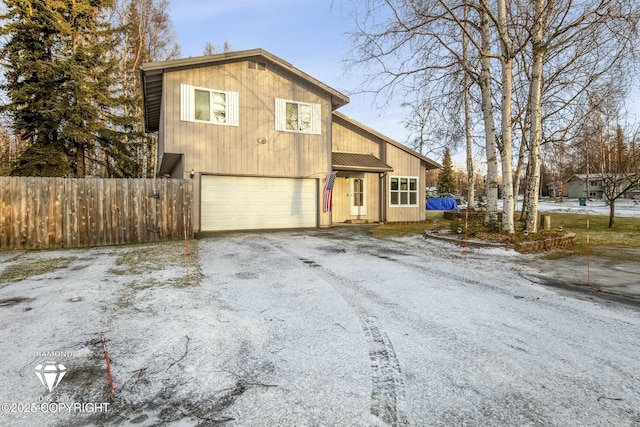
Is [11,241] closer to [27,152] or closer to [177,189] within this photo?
[177,189]

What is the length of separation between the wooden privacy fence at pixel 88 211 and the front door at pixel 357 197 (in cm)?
844

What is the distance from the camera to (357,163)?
14.7m

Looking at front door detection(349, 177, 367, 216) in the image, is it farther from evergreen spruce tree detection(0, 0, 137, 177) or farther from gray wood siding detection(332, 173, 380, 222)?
evergreen spruce tree detection(0, 0, 137, 177)

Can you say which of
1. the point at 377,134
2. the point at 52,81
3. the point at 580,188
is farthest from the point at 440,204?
the point at 580,188

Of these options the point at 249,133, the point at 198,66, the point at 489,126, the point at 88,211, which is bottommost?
the point at 88,211

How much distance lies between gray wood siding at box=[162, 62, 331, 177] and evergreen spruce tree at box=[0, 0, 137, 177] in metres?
5.98

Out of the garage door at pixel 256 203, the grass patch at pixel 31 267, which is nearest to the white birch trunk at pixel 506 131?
the garage door at pixel 256 203

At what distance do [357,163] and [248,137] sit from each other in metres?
5.18

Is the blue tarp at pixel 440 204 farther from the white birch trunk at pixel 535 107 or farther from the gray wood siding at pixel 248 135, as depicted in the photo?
the white birch trunk at pixel 535 107

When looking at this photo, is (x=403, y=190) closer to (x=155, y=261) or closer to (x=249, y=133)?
(x=249, y=133)

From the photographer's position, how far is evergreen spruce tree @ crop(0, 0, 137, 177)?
1344cm

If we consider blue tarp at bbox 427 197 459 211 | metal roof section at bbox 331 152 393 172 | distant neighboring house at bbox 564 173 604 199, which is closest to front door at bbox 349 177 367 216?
metal roof section at bbox 331 152 393 172

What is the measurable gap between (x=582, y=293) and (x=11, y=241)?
483 inches

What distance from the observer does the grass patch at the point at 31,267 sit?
18.0 feet
